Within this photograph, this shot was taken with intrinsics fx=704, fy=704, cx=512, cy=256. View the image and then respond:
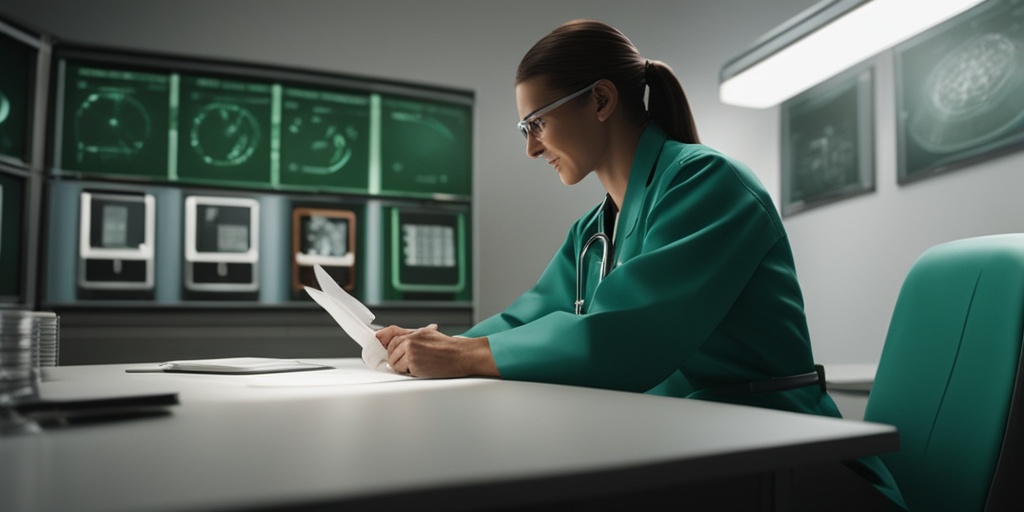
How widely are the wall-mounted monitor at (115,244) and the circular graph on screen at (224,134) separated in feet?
0.88

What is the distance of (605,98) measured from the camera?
1396 millimetres

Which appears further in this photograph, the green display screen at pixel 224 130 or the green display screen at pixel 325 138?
the green display screen at pixel 325 138

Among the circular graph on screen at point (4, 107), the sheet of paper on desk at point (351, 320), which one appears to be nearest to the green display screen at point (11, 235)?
the circular graph on screen at point (4, 107)

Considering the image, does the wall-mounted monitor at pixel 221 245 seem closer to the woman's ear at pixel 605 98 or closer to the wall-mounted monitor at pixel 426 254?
the wall-mounted monitor at pixel 426 254

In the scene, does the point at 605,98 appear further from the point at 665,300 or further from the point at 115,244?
the point at 115,244

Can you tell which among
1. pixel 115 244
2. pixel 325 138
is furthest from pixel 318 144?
pixel 115 244

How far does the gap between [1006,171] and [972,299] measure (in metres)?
1.69

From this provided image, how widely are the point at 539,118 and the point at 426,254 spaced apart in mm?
1539

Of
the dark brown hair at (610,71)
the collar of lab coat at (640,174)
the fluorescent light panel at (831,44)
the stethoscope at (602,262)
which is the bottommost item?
the stethoscope at (602,262)

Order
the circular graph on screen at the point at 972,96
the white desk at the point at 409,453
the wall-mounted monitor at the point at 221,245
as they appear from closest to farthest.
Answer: the white desk at the point at 409,453, the circular graph on screen at the point at 972,96, the wall-mounted monitor at the point at 221,245

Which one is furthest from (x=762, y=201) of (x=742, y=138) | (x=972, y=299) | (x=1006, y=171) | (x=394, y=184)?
(x=742, y=138)

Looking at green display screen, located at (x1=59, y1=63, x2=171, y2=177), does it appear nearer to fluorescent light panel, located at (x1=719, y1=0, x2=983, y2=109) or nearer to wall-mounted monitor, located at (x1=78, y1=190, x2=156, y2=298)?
wall-mounted monitor, located at (x1=78, y1=190, x2=156, y2=298)

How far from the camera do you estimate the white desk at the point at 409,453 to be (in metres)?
0.41

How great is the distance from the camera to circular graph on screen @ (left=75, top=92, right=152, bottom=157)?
2451 millimetres
